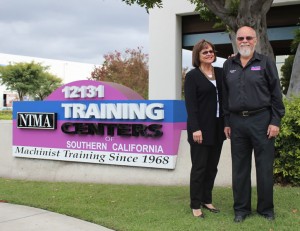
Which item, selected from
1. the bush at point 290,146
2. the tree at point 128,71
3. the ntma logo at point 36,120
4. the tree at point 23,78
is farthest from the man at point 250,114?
the tree at point 23,78

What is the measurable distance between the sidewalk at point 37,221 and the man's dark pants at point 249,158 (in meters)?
1.52

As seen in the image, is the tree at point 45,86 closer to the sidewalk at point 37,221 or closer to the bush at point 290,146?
the sidewalk at point 37,221

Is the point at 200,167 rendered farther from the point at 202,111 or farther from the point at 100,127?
the point at 100,127

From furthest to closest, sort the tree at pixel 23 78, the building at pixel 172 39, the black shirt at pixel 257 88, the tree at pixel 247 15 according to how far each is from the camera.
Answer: the tree at pixel 23 78 < the building at pixel 172 39 < the tree at pixel 247 15 < the black shirt at pixel 257 88

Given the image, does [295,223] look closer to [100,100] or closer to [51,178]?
[100,100]

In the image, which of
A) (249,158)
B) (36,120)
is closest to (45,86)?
(36,120)

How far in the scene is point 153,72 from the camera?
1589 centimetres

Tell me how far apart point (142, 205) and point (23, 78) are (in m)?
49.3

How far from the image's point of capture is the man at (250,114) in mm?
4422

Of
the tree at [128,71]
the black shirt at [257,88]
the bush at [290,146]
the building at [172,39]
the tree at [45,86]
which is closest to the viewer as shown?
the black shirt at [257,88]

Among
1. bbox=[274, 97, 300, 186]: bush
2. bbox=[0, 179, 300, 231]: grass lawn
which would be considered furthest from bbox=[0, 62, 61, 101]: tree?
bbox=[274, 97, 300, 186]: bush

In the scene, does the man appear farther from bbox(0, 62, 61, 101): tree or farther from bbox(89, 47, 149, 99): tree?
bbox(0, 62, 61, 101): tree

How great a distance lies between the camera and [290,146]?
6363 millimetres

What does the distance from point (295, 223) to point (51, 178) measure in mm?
5281
